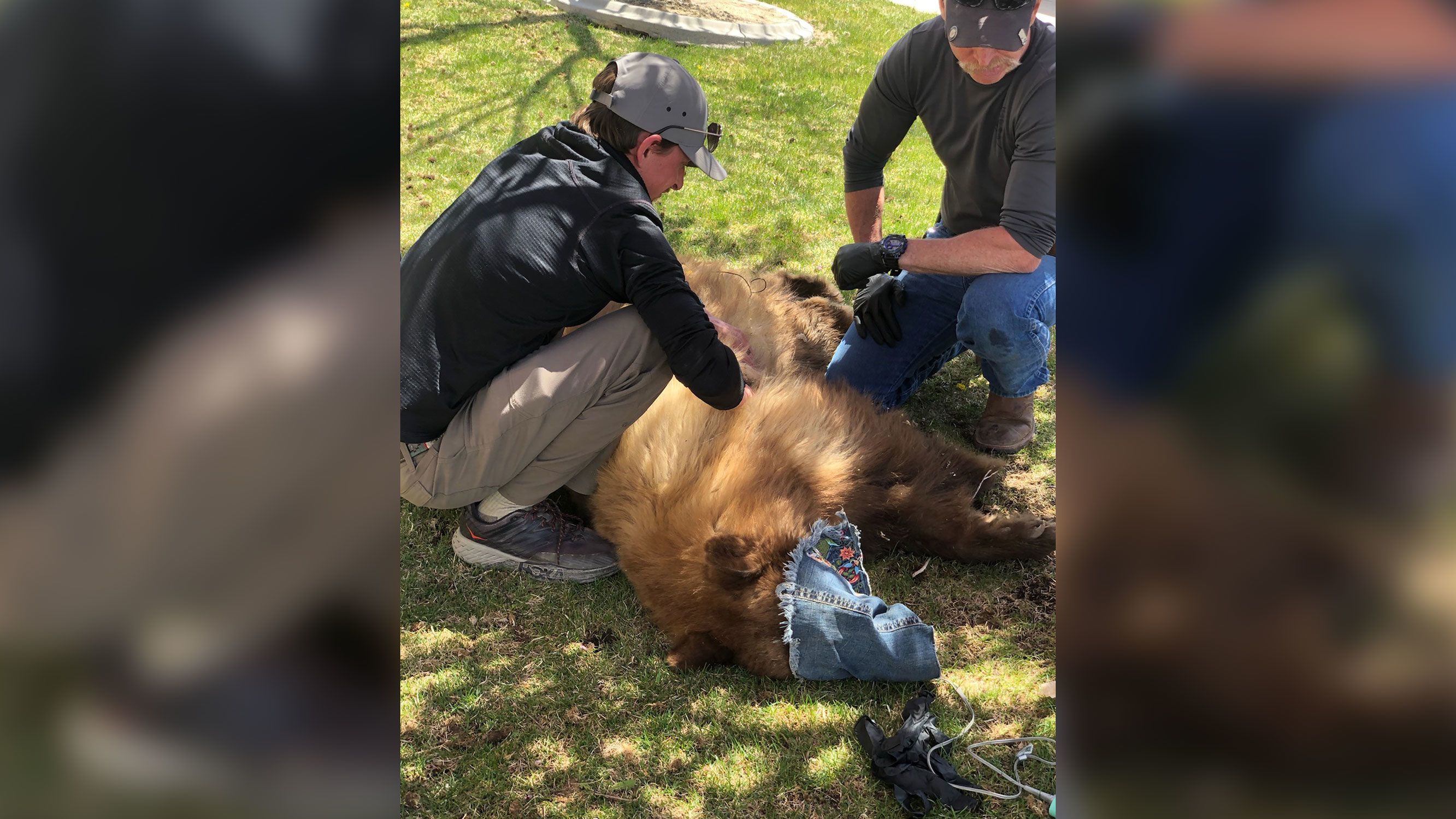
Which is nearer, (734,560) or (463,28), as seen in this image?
(734,560)

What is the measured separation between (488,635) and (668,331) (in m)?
1.19

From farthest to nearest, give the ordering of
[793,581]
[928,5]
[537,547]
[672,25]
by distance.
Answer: [928,5]
[672,25]
[537,547]
[793,581]

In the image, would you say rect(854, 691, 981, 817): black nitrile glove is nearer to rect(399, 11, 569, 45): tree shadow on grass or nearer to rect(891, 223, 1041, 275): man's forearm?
rect(891, 223, 1041, 275): man's forearm

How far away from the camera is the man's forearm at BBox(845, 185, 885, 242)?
498 centimetres

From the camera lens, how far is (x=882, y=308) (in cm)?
438

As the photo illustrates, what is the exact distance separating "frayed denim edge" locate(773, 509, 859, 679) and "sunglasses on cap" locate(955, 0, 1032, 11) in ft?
6.96

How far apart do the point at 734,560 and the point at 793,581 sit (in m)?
0.19

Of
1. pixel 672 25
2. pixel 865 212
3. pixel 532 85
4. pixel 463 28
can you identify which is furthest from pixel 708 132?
pixel 672 25

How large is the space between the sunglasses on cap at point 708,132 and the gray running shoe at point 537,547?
1456 millimetres

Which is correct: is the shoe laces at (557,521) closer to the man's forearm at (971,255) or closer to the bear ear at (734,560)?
the bear ear at (734,560)

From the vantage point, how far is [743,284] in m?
4.50

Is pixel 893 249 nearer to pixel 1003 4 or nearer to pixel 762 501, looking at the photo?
pixel 1003 4

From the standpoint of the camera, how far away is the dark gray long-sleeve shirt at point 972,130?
403 cm
